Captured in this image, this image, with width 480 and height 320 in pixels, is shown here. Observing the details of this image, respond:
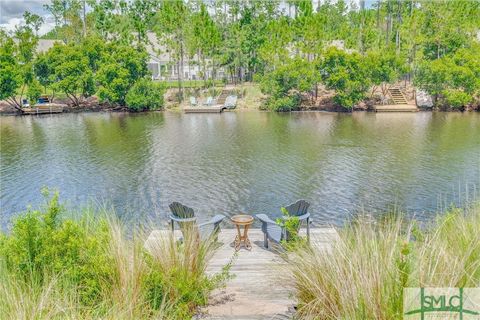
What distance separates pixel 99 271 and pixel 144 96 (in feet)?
102

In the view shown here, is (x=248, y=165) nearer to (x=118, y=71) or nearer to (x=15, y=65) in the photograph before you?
(x=118, y=71)

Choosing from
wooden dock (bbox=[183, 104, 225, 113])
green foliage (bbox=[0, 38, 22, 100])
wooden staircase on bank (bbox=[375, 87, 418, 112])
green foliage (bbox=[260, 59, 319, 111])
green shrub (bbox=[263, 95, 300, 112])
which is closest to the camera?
wooden staircase on bank (bbox=[375, 87, 418, 112])

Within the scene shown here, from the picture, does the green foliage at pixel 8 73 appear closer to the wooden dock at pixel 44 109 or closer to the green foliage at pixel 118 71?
the wooden dock at pixel 44 109

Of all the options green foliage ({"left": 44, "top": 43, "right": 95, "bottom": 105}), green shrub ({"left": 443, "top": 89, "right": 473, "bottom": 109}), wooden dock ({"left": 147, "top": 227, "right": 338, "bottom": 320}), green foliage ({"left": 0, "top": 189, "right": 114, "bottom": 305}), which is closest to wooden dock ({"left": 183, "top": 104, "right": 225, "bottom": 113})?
green foliage ({"left": 44, "top": 43, "right": 95, "bottom": 105})

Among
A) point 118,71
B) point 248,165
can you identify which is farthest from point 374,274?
point 118,71

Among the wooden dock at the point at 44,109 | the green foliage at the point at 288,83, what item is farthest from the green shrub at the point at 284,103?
the wooden dock at the point at 44,109

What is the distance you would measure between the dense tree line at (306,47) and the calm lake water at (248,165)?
5059 mm

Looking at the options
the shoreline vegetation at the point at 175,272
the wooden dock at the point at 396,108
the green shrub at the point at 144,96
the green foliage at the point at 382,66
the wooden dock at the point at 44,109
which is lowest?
the shoreline vegetation at the point at 175,272

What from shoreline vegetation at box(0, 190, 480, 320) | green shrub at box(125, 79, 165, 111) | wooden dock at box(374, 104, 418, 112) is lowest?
shoreline vegetation at box(0, 190, 480, 320)

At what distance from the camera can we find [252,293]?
566 cm

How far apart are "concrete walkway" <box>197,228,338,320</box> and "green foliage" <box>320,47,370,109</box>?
86.4 feet

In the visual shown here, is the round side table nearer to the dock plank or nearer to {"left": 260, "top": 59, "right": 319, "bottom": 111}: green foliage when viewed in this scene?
{"left": 260, "top": 59, "right": 319, "bottom": 111}: green foliage

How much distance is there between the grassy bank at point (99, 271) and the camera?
427 centimetres

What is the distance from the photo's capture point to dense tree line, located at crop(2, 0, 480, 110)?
104 ft
